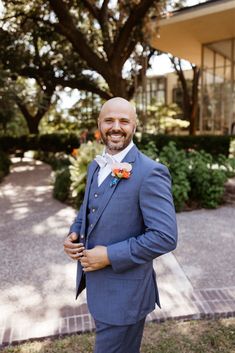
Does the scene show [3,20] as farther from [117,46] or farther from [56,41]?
[117,46]

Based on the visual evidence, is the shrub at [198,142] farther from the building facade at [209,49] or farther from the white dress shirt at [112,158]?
the white dress shirt at [112,158]

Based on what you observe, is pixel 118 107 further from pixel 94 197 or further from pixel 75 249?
pixel 75 249

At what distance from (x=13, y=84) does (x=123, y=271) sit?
11335 millimetres

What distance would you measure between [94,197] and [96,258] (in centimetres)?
32

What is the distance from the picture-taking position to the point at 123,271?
1.87 metres

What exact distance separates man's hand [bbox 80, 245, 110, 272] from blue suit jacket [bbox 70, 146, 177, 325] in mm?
35

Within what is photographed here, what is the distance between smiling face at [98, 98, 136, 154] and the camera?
188cm

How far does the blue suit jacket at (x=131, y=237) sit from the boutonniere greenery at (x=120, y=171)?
0.08 ft

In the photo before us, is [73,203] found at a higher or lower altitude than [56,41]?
lower

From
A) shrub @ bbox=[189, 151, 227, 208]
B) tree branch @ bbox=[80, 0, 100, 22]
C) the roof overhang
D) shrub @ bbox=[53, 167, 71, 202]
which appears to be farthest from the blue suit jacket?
tree branch @ bbox=[80, 0, 100, 22]

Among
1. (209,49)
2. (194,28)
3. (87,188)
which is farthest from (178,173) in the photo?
(209,49)

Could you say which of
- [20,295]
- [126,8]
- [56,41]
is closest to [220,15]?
[126,8]

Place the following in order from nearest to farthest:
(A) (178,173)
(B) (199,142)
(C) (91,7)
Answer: (A) (178,173) < (C) (91,7) < (B) (199,142)

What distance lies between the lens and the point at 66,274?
4527 millimetres
